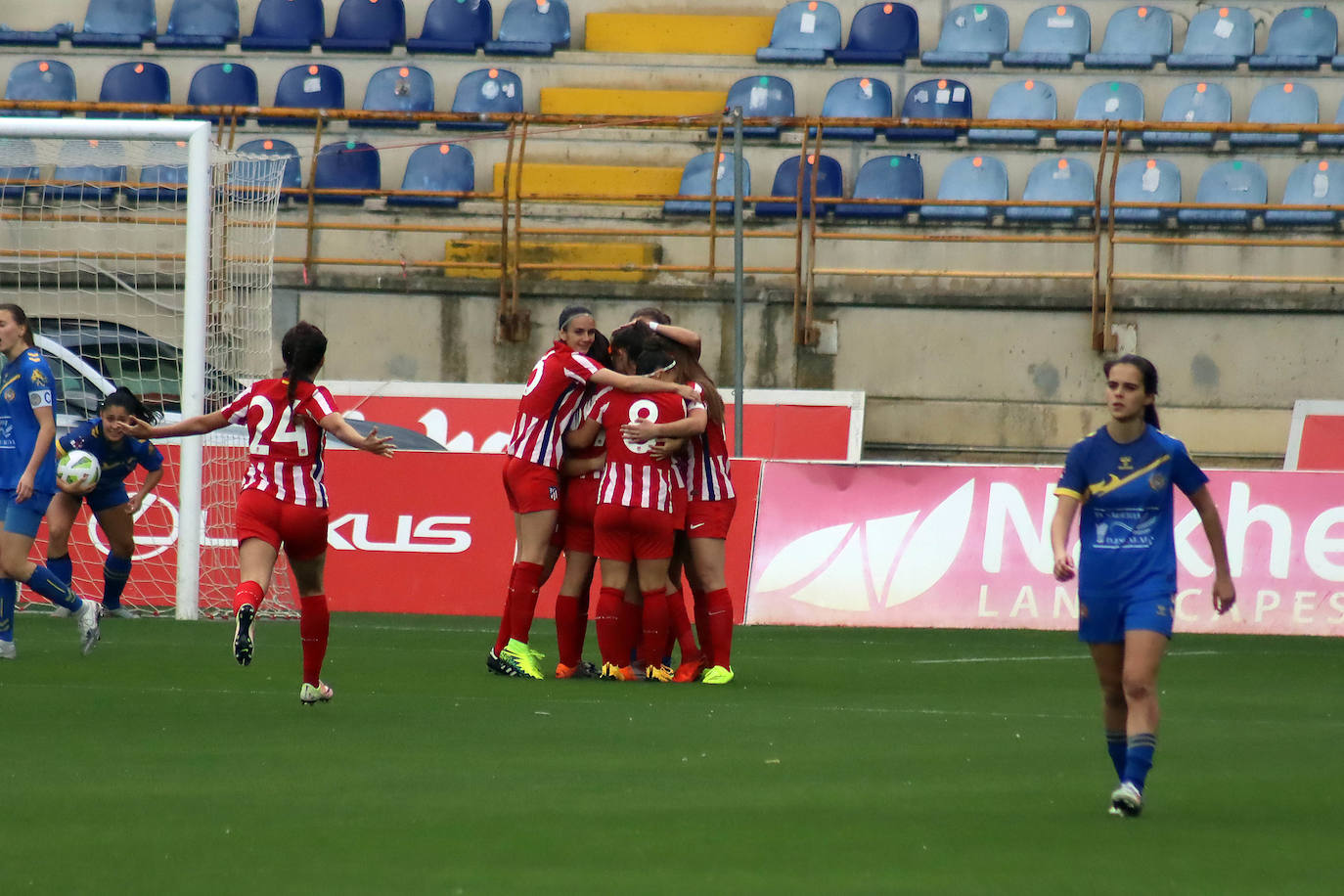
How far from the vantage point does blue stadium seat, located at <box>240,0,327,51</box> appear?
78.8 feet

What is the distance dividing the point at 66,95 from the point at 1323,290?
15.4 metres

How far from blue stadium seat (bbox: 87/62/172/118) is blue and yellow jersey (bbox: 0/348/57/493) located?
1338 centimetres

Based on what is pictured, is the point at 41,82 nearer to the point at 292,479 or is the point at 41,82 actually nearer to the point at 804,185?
the point at 804,185

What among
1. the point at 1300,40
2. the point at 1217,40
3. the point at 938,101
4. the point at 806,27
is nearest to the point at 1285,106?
the point at 1300,40

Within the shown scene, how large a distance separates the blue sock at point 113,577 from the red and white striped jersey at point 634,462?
Answer: 5.29 m

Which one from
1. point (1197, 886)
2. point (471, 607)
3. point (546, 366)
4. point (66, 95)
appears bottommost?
point (471, 607)

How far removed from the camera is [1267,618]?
1434 cm

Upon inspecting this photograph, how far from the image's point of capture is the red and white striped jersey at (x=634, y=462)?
998 cm

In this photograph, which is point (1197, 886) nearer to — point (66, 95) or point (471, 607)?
point (471, 607)

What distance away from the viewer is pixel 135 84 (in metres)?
23.4

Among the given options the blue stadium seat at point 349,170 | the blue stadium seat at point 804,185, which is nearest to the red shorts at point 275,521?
the blue stadium seat at point 804,185

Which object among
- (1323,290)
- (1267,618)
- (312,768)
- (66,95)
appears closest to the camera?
(312,768)

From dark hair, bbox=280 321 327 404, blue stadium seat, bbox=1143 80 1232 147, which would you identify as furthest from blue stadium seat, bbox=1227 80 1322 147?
dark hair, bbox=280 321 327 404

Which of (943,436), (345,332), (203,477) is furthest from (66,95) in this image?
(943,436)
